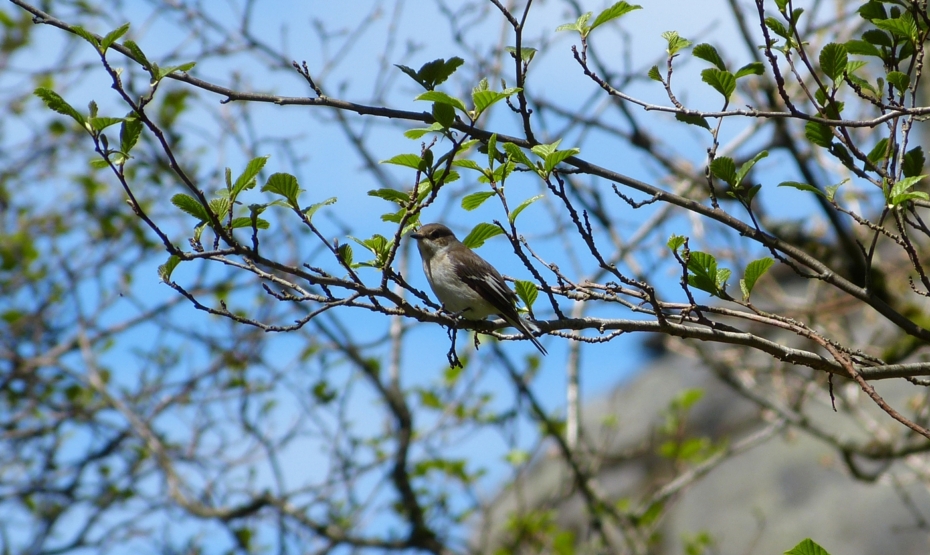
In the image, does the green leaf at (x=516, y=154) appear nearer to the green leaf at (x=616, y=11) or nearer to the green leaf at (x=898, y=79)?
the green leaf at (x=616, y=11)

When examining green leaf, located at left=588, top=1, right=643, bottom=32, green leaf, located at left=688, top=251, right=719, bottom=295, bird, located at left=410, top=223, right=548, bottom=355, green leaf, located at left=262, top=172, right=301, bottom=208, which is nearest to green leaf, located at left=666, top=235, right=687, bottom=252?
green leaf, located at left=688, top=251, right=719, bottom=295

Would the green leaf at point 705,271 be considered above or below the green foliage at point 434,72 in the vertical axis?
below

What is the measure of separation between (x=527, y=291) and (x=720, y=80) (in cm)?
101

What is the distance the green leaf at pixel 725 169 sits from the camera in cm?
296

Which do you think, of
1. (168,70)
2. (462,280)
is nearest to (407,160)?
(168,70)

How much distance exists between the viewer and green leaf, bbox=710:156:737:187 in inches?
116

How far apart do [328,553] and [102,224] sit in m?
4.39

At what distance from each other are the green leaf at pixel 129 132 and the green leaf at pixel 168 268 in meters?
0.39

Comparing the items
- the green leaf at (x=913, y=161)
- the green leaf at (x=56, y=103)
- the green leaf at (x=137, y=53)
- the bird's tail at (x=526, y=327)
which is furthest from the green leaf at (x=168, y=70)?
the green leaf at (x=913, y=161)

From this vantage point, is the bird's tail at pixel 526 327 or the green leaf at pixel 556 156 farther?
the bird's tail at pixel 526 327

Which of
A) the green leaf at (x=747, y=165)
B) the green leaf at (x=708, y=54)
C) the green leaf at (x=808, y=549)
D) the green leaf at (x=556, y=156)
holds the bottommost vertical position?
the green leaf at (x=808, y=549)

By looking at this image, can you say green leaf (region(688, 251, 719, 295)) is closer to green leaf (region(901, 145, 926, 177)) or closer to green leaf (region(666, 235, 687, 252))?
green leaf (region(666, 235, 687, 252))

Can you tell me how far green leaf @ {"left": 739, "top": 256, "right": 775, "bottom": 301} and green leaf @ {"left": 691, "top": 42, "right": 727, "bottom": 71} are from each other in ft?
2.28

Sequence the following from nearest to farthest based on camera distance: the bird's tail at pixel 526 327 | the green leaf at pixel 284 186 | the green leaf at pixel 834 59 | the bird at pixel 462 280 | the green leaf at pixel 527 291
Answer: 1. the green leaf at pixel 284 186
2. the green leaf at pixel 834 59
3. the green leaf at pixel 527 291
4. the bird's tail at pixel 526 327
5. the bird at pixel 462 280
